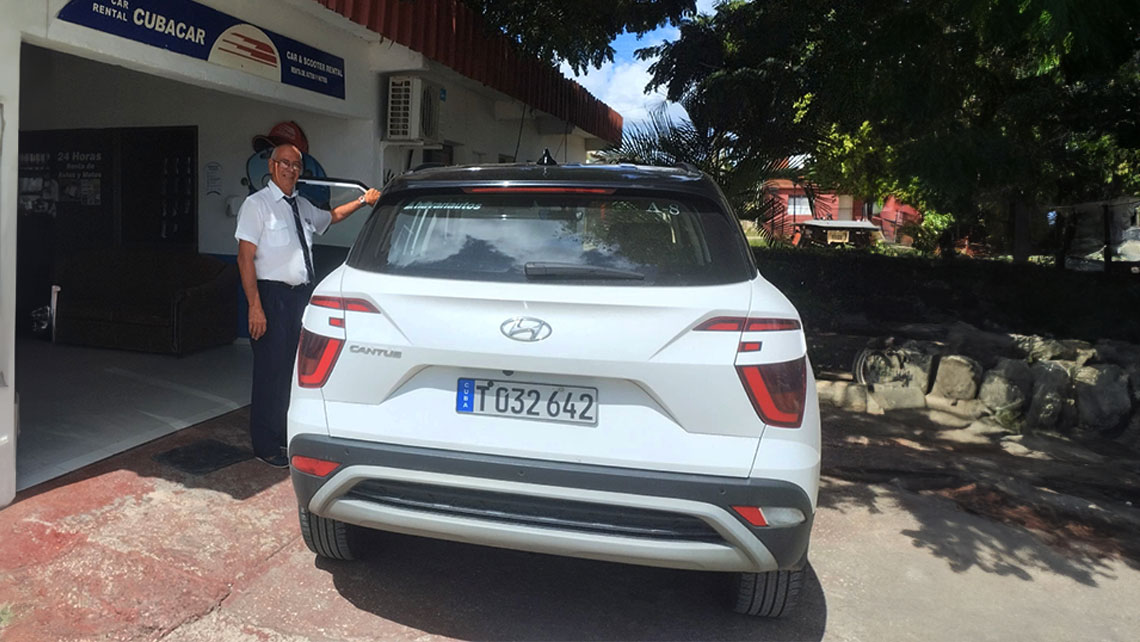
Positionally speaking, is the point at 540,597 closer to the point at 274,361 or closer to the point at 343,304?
the point at 343,304

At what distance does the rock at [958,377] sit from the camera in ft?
22.6

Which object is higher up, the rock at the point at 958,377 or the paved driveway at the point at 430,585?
the rock at the point at 958,377

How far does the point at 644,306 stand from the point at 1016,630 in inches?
84.7

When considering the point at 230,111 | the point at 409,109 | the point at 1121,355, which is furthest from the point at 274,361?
the point at 1121,355

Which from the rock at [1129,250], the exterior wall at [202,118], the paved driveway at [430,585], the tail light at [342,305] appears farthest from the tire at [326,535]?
the rock at [1129,250]

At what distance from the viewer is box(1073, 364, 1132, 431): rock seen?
6.52 metres

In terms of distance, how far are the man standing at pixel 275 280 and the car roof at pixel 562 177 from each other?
1457 mm

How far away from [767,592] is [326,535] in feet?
5.72

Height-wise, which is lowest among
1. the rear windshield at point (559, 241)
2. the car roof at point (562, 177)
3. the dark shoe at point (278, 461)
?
the dark shoe at point (278, 461)

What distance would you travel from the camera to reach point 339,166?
742cm

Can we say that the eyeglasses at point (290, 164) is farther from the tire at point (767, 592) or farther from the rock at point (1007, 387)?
the rock at point (1007, 387)

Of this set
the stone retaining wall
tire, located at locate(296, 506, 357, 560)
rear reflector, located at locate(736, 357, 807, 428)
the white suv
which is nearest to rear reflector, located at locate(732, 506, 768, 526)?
the white suv

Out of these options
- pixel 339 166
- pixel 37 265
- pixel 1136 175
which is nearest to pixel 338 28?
pixel 339 166

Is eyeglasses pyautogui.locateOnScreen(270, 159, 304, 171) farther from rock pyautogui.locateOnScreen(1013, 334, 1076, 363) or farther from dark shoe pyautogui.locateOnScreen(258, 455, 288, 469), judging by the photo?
rock pyautogui.locateOnScreen(1013, 334, 1076, 363)
